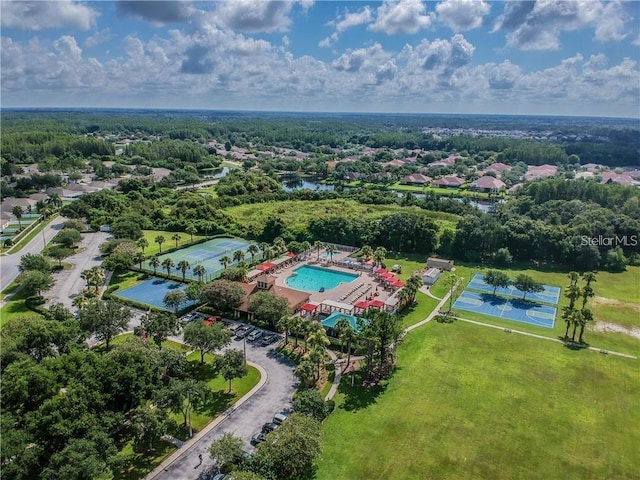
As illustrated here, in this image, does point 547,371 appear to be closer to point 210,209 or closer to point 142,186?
point 210,209

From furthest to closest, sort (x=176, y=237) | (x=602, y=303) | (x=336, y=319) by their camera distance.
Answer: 1. (x=176, y=237)
2. (x=602, y=303)
3. (x=336, y=319)

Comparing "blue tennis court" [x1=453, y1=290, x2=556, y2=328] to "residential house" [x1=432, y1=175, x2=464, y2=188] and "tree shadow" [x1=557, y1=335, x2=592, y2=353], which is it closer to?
"tree shadow" [x1=557, y1=335, x2=592, y2=353]

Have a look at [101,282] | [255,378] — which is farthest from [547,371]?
[101,282]

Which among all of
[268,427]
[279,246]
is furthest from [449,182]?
[268,427]

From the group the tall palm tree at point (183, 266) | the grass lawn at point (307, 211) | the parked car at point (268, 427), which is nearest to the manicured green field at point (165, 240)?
the grass lawn at point (307, 211)

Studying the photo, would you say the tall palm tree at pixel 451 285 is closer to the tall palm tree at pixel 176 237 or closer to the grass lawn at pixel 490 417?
the grass lawn at pixel 490 417

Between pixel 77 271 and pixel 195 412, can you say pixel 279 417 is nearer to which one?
pixel 195 412

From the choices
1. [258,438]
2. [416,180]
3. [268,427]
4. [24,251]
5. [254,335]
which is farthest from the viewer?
[416,180]
